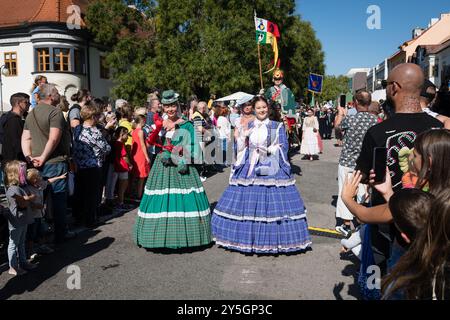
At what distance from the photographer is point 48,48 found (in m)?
31.6

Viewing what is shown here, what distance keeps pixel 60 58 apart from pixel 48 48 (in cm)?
107

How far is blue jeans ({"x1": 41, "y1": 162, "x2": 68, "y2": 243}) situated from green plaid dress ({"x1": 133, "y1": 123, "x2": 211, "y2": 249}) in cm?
95

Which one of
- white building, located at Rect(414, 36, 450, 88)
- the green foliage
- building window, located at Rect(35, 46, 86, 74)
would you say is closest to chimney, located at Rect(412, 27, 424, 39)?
white building, located at Rect(414, 36, 450, 88)

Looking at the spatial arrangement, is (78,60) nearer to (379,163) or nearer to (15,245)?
(15,245)

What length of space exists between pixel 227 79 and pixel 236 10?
4.55 m

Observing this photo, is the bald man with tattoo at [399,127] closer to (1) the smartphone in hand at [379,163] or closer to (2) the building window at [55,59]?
(1) the smartphone in hand at [379,163]

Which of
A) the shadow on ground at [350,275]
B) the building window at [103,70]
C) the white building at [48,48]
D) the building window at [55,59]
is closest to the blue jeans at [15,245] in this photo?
the shadow on ground at [350,275]

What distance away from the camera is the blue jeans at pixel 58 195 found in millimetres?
5293

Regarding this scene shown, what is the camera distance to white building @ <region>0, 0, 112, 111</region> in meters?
31.5

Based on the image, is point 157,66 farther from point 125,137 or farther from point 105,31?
point 125,137

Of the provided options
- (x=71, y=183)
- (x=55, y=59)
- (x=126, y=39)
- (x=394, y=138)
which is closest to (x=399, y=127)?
(x=394, y=138)

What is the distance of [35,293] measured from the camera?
4004mm

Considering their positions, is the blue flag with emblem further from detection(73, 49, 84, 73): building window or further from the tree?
detection(73, 49, 84, 73): building window

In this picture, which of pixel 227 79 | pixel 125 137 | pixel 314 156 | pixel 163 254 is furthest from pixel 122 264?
pixel 227 79
